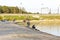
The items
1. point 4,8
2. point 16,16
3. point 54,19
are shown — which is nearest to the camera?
point 16,16

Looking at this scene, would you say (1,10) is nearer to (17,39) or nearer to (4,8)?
(4,8)

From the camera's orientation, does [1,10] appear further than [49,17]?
Yes

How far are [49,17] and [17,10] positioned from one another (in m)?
34.6

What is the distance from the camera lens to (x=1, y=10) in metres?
164

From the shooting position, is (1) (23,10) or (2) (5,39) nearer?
(2) (5,39)

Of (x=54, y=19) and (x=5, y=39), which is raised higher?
(x=5, y=39)

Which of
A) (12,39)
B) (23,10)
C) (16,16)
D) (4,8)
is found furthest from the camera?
(23,10)

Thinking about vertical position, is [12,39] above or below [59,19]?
above

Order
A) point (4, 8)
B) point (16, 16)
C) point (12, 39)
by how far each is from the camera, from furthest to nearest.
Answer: point (4, 8)
point (16, 16)
point (12, 39)

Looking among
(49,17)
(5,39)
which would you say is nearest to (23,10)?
(49,17)

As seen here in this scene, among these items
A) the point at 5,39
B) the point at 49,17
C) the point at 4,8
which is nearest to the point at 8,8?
the point at 4,8

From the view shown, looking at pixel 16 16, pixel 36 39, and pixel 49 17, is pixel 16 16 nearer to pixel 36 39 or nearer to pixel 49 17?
pixel 49 17

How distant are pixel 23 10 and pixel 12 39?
156 meters

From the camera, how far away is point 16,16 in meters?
127
